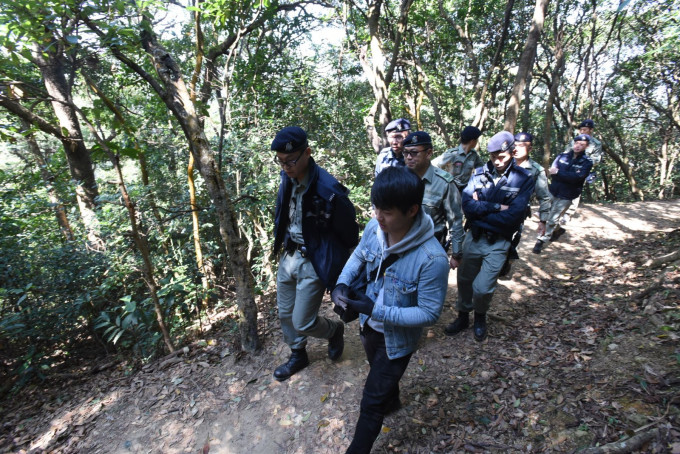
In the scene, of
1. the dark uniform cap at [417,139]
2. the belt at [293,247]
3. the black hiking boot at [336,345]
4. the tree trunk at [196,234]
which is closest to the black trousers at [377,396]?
the belt at [293,247]

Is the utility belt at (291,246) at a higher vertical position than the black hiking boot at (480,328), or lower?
higher

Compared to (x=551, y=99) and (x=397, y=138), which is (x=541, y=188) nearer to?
(x=397, y=138)

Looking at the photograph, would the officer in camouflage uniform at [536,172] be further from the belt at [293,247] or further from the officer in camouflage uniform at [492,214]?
the belt at [293,247]

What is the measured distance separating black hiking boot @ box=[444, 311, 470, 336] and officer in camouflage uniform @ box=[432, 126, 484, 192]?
209 cm

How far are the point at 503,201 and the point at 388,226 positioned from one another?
2242 millimetres

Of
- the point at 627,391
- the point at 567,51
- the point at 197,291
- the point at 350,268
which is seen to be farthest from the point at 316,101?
the point at 567,51

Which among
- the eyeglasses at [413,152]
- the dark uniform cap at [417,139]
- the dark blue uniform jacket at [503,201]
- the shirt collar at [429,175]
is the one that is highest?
the dark uniform cap at [417,139]

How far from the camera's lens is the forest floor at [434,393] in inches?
100

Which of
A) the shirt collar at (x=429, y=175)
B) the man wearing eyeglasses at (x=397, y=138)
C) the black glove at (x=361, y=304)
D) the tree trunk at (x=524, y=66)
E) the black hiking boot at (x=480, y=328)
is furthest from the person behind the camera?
the tree trunk at (x=524, y=66)

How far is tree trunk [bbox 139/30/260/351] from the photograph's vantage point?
316 centimetres

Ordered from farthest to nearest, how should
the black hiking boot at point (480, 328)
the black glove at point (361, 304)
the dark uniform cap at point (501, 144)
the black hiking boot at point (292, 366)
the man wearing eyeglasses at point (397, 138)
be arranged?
the man wearing eyeglasses at point (397, 138)
the black hiking boot at point (480, 328)
the dark uniform cap at point (501, 144)
the black hiking boot at point (292, 366)
the black glove at point (361, 304)

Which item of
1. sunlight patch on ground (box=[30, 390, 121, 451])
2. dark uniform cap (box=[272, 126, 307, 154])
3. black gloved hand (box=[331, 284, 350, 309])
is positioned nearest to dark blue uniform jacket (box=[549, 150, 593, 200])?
dark uniform cap (box=[272, 126, 307, 154])

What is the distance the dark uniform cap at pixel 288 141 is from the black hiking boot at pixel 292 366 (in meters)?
2.05

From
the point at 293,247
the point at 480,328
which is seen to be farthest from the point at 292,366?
the point at 480,328
